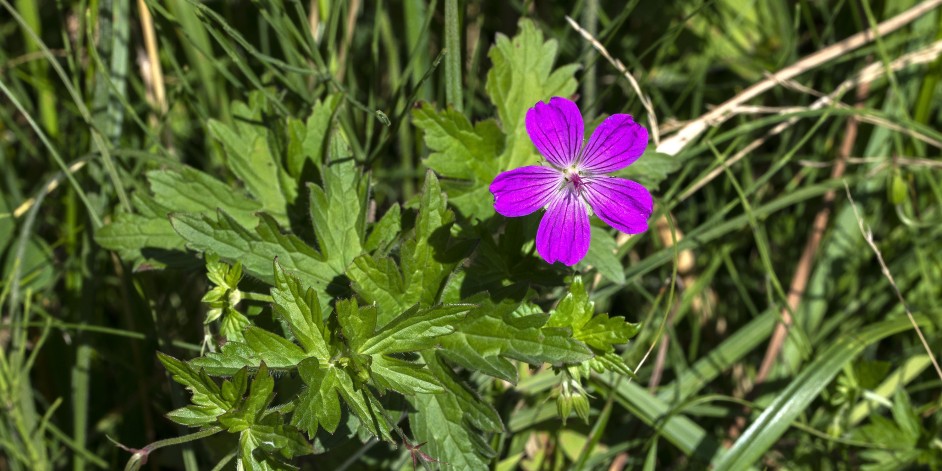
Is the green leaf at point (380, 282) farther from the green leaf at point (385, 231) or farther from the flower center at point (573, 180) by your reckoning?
the flower center at point (573, 180)

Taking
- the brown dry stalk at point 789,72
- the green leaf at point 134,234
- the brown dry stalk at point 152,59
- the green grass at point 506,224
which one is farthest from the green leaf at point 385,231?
the brown dry stalk at point 152,59

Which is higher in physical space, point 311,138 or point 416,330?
point 311,138

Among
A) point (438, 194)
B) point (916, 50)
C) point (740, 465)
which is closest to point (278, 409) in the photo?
point (438, 194)

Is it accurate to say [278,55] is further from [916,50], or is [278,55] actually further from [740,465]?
[916,50]

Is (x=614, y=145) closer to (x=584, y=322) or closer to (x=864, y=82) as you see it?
(x=584, y=322)

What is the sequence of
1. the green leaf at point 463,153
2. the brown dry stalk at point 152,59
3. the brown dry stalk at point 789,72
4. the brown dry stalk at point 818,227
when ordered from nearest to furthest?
the green leaf at point 463,153
the brown dry stalk at point 789,72
the brown dry stalk at point 152,59
the brown dry stalk at point 818,227

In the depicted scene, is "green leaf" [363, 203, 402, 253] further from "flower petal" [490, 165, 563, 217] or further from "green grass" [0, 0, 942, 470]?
"flower petal" [490, 165, 563, 217]

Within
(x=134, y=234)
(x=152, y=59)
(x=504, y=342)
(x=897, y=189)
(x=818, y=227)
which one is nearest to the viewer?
(x=504, y=342)

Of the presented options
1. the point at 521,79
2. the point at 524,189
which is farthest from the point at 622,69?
the point at 524,189
